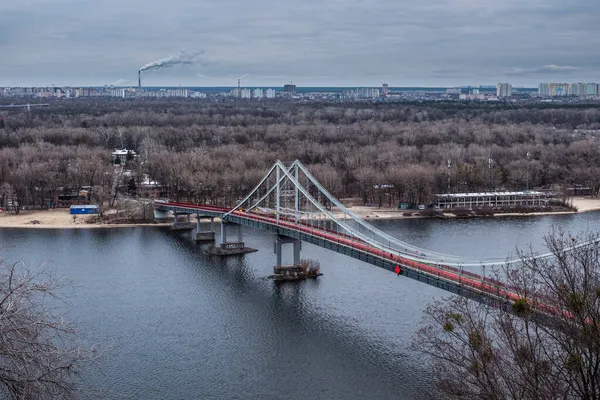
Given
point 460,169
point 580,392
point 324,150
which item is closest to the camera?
point 580,392

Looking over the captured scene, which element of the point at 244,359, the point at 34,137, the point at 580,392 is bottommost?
the point at 244,359

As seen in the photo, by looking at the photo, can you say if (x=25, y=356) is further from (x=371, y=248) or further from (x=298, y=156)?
(x=298, y=156)

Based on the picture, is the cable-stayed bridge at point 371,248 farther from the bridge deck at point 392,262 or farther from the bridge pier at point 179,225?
the bridge pier at point 179,225

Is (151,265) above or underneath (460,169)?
underneath

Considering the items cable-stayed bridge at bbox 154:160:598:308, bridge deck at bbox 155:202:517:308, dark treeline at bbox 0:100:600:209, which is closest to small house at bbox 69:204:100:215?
dark treeline at bbox 0:100:600:209

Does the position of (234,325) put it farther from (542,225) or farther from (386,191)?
(386,191)

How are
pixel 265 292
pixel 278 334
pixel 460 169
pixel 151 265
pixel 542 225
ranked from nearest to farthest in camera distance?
1. pixel 278 334
2. pixel 265 292
3. pixel 151 265
4. pixel 542 225
5. pixel 460 169

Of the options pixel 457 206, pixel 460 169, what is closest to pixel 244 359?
pixel 457 206

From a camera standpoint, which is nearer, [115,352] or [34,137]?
[115,352]

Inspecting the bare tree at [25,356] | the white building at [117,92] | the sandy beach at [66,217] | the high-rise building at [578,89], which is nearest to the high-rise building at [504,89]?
the high-rise building at [578,89]
